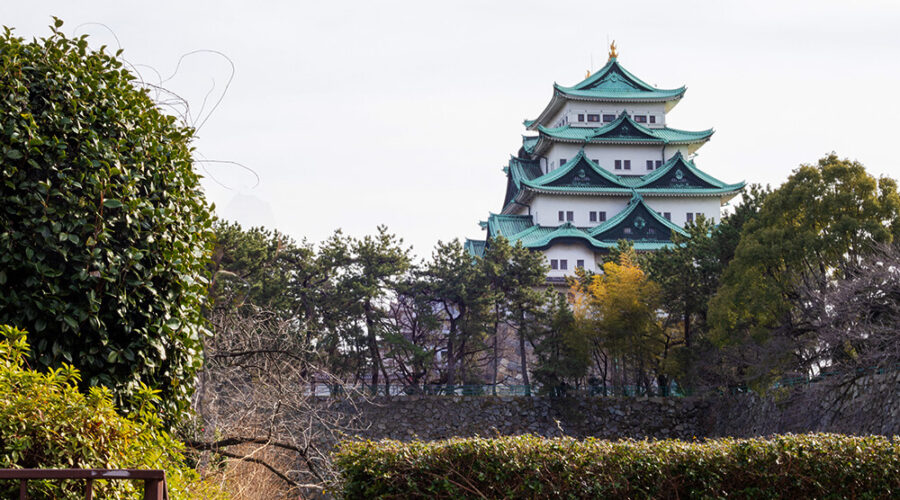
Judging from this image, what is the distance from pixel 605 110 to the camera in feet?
156

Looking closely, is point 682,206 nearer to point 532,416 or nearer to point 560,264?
point 560,264

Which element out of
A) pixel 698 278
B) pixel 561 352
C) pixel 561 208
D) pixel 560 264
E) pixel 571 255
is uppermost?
pixel 561 208

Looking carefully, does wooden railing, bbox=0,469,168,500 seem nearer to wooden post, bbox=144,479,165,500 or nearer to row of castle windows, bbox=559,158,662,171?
wooden post, bbox=144,479,165,500

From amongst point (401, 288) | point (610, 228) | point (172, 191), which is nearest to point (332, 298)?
point (401, 288)

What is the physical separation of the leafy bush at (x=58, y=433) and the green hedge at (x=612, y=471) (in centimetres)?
499

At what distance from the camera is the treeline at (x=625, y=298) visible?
2173 centimetres

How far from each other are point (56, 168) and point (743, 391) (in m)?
25.9

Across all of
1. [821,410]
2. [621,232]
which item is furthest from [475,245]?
[821,410]

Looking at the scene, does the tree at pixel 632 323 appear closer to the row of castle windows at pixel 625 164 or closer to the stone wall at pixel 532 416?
the stone wall at pixel 532 416

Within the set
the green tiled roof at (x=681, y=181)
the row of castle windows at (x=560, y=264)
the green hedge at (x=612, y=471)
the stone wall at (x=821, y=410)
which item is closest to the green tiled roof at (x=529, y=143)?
the green tiled roof at (x=681, y=181)

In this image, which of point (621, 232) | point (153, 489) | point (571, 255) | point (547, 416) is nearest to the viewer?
point (153, 489)

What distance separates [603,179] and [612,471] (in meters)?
34.9

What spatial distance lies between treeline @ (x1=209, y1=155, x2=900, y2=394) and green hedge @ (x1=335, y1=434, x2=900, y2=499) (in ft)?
39.3

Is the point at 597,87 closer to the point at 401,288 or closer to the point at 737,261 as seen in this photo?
the point at 401,288
